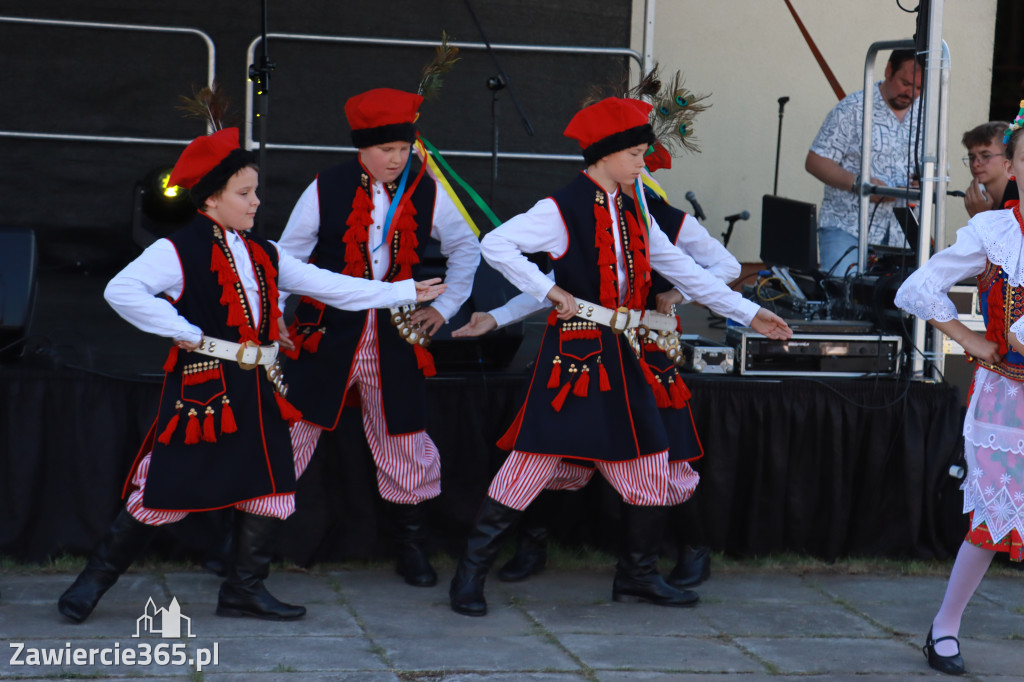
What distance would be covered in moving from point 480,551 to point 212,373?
0.95 m

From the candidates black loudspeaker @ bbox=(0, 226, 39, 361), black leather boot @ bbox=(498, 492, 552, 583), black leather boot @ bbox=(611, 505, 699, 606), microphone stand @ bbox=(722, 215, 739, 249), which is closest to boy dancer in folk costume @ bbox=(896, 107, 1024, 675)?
black leather boot @ bbox=(611, 505, 699, 606)

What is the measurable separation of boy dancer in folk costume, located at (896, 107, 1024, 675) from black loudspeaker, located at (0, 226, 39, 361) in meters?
2.73

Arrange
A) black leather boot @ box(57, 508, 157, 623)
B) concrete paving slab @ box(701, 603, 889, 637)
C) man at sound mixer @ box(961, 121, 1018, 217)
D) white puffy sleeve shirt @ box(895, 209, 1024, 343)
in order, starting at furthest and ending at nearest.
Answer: man at sound mixer @ box(961, 121, 1018, 217) → concrete paving slab @ box(701, 603, 889, 637) → black leather boot @ box(57, 508, 157, 623) → white puffy sleeve shirt @ box(895, 209, 1024, 343)

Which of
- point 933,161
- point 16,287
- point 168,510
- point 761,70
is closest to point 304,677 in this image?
point 168,510

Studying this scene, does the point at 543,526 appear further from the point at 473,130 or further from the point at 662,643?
the point at 473,130

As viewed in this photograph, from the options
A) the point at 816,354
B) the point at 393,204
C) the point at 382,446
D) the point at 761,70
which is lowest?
the point at 382,446

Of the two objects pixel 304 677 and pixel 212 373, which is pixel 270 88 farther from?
pixel 304 677

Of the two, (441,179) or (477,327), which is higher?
(441,179)

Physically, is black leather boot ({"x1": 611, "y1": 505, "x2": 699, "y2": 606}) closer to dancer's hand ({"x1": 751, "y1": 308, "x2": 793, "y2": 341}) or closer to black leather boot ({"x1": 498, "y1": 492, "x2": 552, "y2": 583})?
black leather boot ({"x1": 498, "y1": 492, "x2": 552, "y2": 583})

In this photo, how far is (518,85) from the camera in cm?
679

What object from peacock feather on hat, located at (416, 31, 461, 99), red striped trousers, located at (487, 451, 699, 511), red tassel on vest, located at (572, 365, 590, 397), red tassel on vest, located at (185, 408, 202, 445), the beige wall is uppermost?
the beige wall

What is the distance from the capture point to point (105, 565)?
11.1ft

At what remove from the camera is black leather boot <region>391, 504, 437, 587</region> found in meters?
3.94

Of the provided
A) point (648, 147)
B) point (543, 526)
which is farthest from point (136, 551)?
point (648, 147)
